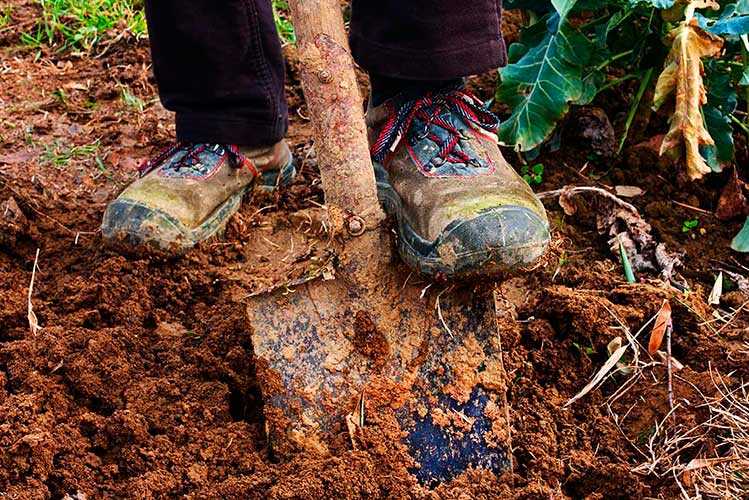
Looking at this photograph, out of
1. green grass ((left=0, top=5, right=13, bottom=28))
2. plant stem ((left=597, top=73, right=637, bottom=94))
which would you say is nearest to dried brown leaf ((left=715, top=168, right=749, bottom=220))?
plant stem ((left=597, top=73, right=637, bottom=94))

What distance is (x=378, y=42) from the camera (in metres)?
2.03

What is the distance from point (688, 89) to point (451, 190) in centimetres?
78

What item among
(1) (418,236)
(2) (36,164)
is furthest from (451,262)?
(2) (36,164)

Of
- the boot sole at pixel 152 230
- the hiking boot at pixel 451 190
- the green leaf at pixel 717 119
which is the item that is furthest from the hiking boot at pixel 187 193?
the green leaf at pixel 717 119

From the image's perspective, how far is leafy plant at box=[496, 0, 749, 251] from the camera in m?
2.34

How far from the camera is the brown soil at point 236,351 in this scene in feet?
5.64

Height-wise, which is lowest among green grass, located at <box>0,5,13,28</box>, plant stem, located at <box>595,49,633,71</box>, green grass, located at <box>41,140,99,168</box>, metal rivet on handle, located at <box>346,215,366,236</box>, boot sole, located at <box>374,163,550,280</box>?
green grass, located at <box>41,140,99,168</box>

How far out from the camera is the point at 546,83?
102 inches

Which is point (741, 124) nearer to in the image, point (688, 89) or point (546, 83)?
point (688, 89)

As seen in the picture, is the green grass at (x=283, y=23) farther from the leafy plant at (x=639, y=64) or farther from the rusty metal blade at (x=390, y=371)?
the rusty metal blade at (x=390, y=371)

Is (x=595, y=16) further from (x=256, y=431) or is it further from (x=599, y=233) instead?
(x=256, y=431)

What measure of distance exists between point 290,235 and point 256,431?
84 cm

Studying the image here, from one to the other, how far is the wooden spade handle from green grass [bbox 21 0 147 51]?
2.00 meters

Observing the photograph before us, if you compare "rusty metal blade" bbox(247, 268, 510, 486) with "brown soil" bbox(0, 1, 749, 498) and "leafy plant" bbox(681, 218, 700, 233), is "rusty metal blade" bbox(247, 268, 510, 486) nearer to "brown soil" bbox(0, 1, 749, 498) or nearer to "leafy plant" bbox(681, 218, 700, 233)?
"brown soil" bbox(0, 1, 749, 498)
